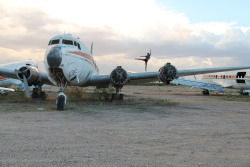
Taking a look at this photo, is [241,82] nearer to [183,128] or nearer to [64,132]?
[183,128]

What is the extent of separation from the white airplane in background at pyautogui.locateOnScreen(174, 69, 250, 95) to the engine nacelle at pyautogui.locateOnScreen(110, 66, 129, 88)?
686 inches

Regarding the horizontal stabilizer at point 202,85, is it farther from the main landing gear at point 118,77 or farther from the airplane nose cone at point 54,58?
the airplane nose cone at point 54,58

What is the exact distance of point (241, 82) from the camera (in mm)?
28312

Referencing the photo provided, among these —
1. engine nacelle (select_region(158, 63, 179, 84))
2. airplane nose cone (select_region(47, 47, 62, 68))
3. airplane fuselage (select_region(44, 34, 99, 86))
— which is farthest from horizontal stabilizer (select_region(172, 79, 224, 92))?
airplane nose cone (select_region(47, 47, 62, 68))

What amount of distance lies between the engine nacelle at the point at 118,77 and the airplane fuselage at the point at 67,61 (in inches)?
59.2

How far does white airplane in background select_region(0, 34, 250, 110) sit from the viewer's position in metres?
12.0

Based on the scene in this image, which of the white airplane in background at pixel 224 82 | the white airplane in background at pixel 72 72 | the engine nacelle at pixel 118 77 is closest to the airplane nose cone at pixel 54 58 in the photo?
the white airplane in background at pixel 72 72

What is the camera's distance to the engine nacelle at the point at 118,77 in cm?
1514

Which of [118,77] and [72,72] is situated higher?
[72,72]

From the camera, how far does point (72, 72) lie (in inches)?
512

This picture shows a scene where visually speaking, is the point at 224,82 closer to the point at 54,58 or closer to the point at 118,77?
the point at 118,77

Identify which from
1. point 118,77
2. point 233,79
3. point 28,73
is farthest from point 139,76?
point 233,79

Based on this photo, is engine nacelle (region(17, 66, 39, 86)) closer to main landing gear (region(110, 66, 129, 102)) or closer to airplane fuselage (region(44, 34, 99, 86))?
airplane fuselage (region(44, 34, 99, 86))

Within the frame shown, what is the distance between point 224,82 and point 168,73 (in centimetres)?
1784
